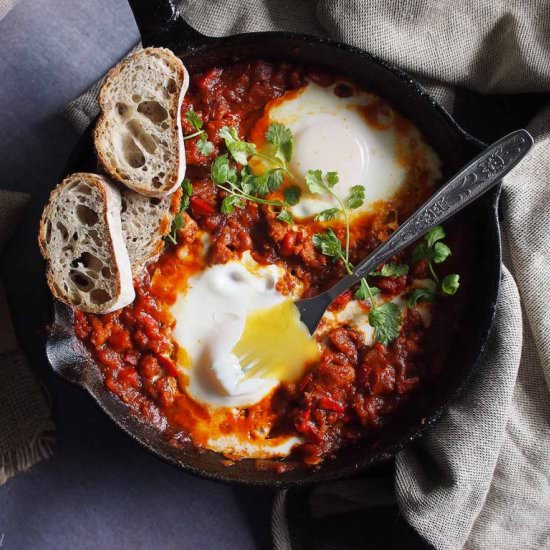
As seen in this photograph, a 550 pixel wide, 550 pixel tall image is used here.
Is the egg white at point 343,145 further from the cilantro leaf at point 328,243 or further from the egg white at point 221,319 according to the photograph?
the egg white at point 221,319

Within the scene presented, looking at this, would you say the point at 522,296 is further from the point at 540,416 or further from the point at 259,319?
the point at 259,319

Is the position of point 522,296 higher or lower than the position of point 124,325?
lower

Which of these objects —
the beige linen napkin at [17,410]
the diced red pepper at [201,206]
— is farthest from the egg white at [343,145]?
the beige linen napkin at [17,410]

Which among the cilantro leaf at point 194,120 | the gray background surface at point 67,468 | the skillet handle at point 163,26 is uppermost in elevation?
the skillet handle at point 163,26

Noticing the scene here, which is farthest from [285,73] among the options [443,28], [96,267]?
[96,267]

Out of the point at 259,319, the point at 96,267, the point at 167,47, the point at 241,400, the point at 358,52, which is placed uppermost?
the point at 167,47

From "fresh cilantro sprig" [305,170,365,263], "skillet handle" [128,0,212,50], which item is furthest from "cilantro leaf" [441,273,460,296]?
"skillet handle" [128,0,212,50]

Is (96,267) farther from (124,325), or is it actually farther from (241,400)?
(241,400)

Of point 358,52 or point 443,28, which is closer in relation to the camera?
point 358,52
